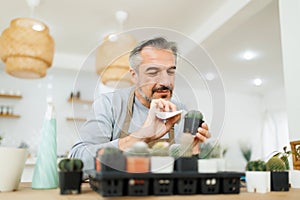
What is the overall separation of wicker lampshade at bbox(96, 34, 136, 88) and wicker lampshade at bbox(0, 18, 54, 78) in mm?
1803

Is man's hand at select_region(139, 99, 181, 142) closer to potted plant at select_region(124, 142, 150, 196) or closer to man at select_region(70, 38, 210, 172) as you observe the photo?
man at select_region(70, 38, 210, 172)

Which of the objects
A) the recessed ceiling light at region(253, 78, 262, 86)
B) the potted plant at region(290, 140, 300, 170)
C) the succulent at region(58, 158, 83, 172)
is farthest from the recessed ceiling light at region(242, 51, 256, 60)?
the succulent at region(58, 158, 83, 172)

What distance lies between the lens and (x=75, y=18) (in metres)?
3.13

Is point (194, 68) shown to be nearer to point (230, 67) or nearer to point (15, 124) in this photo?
point (230, 67)

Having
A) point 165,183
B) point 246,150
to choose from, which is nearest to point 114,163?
point 165,183

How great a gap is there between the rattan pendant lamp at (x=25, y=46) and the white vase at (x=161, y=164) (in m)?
2.13

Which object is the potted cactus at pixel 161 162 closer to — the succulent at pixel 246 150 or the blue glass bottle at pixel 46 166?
the blue glass bottle at pixel 46 166

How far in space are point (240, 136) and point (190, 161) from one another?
574cm

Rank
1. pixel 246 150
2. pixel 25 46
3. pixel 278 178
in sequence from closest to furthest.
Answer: pixel 278 178, pixel 25 46, pixel 246 150

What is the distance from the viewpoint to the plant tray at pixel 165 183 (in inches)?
21.3

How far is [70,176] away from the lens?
614 mm

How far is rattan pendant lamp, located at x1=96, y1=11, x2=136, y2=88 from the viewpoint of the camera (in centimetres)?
82

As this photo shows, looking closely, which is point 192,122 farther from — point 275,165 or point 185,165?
point 275,165

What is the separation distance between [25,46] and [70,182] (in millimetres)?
2068
